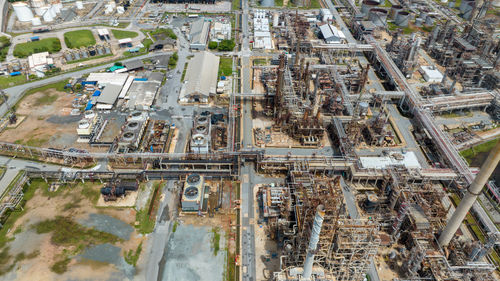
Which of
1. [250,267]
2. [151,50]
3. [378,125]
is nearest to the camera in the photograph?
[250,267]

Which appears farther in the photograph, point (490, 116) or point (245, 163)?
point (490, 116)

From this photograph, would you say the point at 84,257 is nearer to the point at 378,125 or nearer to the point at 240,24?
the point at 378,125

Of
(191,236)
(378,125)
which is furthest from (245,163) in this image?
(378,125)

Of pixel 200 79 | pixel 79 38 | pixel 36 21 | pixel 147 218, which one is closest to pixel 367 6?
pixel 200 79

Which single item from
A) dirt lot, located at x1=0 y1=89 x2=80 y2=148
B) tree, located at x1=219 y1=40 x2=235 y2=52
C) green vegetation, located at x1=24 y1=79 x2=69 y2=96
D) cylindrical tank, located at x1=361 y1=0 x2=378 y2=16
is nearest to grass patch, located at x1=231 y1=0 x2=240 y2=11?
tree, located at x1=219 y1=40 x2=235 y2=52

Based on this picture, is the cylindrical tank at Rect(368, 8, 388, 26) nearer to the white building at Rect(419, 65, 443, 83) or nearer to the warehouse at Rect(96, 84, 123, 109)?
the white building at Rect(419, 65, 443, 83)

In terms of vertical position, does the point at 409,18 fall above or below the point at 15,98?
above

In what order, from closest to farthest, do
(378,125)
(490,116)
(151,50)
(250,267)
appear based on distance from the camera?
(250,267)
(378,125)
(490,116)
(151,50)
